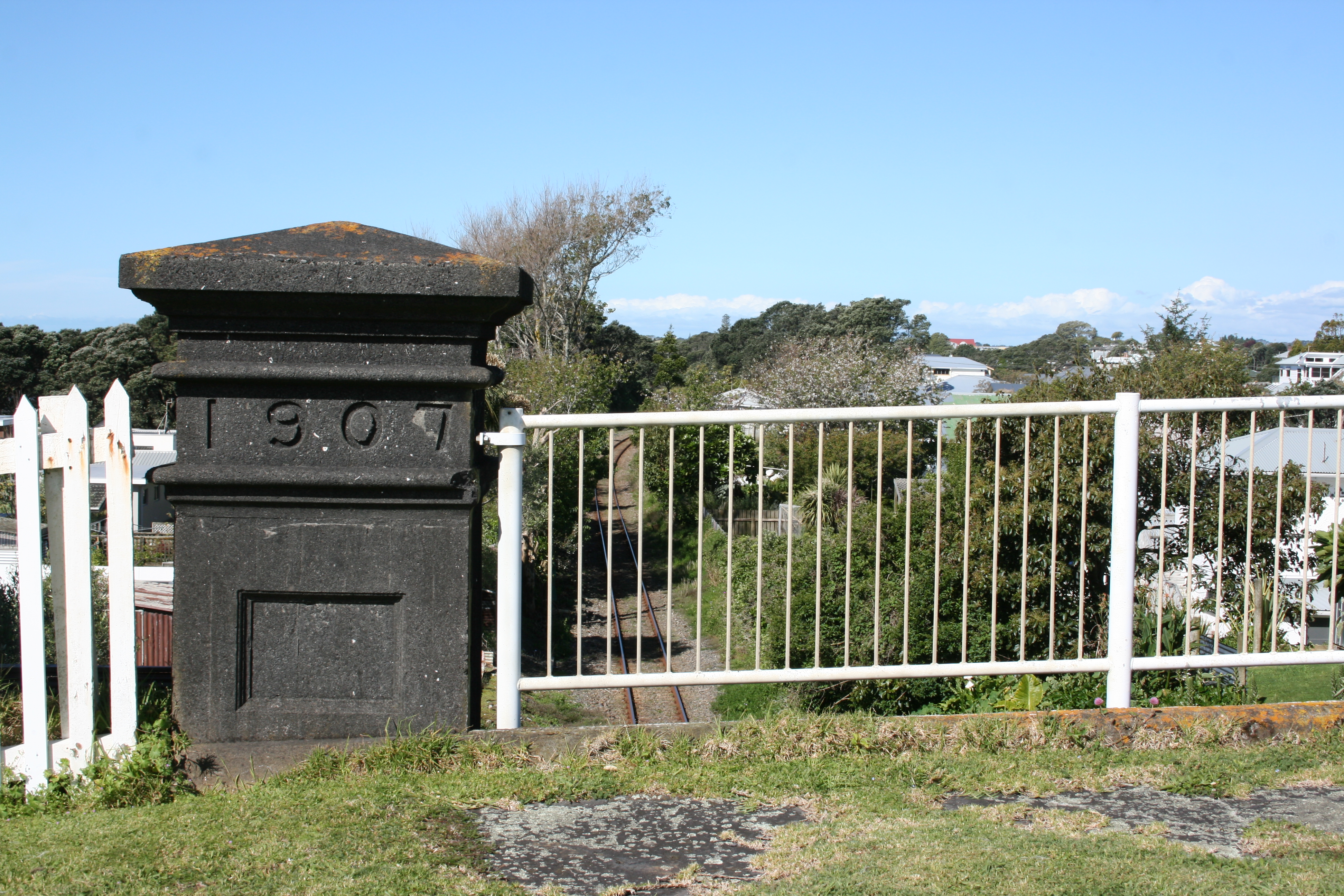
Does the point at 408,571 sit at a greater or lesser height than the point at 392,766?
greater

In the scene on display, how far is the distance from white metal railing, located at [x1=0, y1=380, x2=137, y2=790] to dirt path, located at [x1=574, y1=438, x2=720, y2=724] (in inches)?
281

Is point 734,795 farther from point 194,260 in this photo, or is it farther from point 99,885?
point 194,260

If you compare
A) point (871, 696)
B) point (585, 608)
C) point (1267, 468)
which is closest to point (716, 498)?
point (585, 608)

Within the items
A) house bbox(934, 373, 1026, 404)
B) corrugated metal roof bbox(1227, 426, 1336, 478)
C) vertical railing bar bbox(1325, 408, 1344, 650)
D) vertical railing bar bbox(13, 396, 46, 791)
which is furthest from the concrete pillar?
house bbox(934, 373, 1026, 404)

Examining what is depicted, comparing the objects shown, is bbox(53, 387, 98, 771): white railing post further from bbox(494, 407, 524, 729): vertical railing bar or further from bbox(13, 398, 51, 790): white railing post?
bbox(494, 407, 524, 729): vertical railing bar

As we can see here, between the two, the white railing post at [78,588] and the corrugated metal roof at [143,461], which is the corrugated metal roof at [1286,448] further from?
the corrugated metal roof at [143,461]

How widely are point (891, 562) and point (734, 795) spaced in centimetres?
452

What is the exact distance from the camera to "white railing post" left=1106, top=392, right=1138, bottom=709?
3.44 metres

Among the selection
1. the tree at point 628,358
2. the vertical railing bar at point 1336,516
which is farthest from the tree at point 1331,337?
the vertical railing bar at point 1336,516

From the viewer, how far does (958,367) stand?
8494cm

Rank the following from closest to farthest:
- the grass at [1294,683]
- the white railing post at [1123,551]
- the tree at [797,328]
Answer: the white railing post at [1123,551]
the grass at [1294,683]
the tree at [797,328]

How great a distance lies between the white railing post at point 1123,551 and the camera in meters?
3.44

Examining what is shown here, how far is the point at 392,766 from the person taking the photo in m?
3.03

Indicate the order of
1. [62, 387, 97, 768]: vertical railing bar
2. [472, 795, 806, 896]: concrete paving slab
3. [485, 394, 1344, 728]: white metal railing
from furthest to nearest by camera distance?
1. [485, 394, 1344, 728]: white metal railing
2. [62, 387, 97, 768]: vertical railing bar
3. [472, 795, 806, 896]: concrete paving slab
